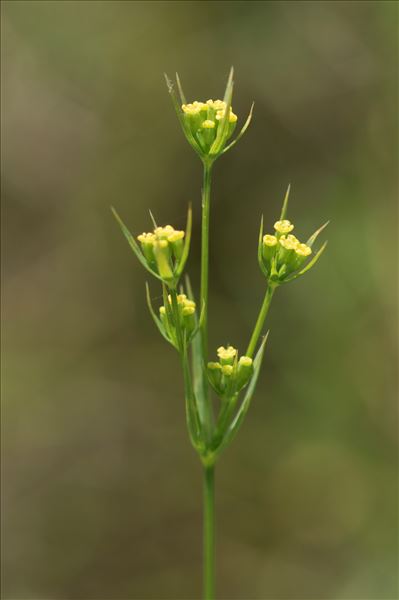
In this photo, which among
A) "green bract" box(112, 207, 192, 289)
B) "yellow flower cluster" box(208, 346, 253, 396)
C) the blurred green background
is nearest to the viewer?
"green bract" box(112, 207, 192, 289)

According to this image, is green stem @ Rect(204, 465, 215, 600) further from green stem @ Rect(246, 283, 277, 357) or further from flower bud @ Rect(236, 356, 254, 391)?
green stem @ Rect(246, 283, 277, 357)

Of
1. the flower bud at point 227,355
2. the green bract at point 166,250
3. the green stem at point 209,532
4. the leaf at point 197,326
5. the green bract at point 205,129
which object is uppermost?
the green bract at point 205,129

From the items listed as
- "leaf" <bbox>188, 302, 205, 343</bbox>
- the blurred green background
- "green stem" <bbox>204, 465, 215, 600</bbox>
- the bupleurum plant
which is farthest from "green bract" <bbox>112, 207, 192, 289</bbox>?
the blurred green background

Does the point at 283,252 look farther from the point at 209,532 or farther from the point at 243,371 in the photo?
the point at 209,532

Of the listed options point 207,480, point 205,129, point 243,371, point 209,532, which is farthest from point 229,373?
point 205,129

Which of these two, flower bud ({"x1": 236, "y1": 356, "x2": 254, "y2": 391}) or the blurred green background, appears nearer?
flower bud ({"x1": 236, "y1": 356, "x2": 254, "y2": 391})

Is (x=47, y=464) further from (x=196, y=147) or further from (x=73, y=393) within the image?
(x=196, y=147)

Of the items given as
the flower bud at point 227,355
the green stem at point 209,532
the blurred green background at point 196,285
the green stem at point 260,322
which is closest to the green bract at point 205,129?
the green stem at point 260,322

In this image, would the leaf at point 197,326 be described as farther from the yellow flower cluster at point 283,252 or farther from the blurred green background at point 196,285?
the blurred green background at point 196,285
